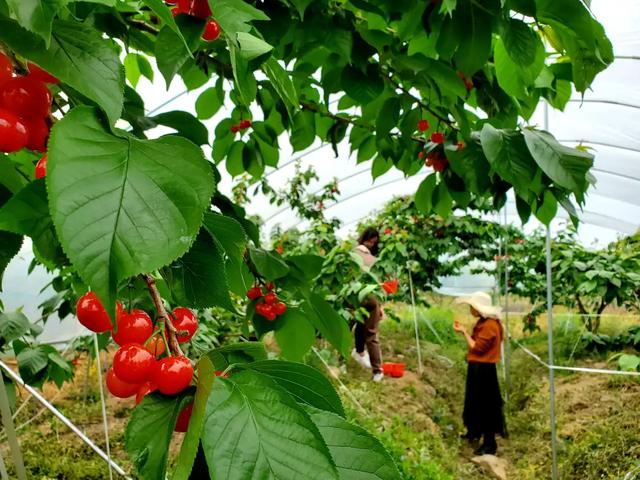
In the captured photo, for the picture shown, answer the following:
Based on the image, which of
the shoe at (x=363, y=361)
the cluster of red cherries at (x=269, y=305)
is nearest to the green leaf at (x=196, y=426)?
the cluster of red cherries at (x=269, y=305)

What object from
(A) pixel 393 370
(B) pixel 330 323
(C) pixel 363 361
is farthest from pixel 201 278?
(C) pixel 363 361

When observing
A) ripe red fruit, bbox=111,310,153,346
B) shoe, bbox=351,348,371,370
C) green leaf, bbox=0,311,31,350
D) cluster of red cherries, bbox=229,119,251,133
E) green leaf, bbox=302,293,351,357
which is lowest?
shoe, bbox=351,348,371,370

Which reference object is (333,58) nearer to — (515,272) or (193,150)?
(193,150)

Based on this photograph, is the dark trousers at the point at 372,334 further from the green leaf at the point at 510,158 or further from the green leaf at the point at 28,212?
the green leaf at the point at 28,212

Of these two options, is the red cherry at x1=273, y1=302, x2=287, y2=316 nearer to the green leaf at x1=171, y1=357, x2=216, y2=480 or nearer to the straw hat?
the green leaf at x1=171, y1=357, x2=216, y2=480

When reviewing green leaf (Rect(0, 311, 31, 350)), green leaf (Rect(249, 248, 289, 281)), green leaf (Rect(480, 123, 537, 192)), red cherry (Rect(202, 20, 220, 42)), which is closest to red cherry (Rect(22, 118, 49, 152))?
red cherry (Rect(202, 20, 220, 42))

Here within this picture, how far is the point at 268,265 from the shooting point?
0.87 meters

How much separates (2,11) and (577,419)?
12.9ft

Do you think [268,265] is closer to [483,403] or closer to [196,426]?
[196,426]

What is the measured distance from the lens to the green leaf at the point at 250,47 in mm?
398

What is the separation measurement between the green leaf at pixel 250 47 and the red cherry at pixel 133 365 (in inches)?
8.8

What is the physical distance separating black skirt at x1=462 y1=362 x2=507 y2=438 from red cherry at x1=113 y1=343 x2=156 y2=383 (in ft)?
12.4

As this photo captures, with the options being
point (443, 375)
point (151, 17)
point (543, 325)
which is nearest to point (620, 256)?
point (443, 375)

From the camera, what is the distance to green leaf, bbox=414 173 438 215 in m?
1.31
